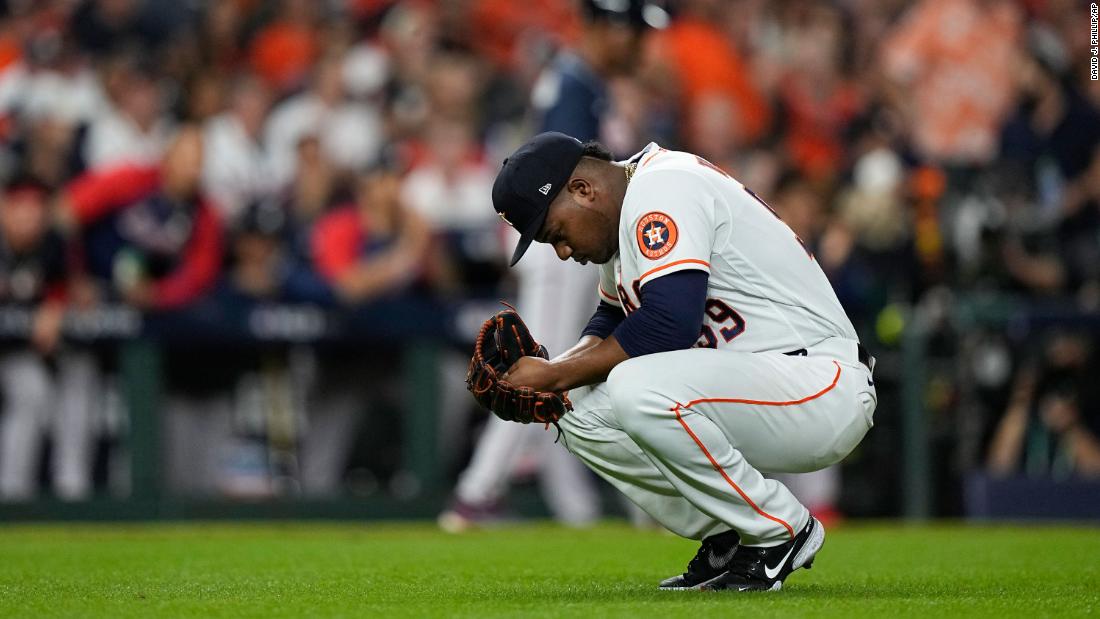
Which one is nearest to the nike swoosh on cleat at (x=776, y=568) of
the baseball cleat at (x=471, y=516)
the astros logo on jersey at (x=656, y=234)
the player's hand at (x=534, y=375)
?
the player's hand at (x=534, y=375)

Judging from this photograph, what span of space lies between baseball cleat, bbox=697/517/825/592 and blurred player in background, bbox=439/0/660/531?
318 cm

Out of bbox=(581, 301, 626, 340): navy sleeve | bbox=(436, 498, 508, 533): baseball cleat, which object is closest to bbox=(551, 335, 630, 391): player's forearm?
bbox=(581, 301, 626, 340): navy sleeve

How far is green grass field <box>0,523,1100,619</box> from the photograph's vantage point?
4.21 meters

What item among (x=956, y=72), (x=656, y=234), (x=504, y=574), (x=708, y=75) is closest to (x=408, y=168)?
(x=708, y=75)

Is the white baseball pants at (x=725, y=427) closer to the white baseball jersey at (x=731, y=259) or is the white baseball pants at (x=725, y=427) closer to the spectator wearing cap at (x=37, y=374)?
the white baseball jersey at (x=731, y=259)

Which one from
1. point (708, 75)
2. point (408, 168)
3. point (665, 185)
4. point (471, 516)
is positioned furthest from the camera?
point (708, 75)

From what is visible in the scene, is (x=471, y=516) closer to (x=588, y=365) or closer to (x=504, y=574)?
(x=504, y=574)

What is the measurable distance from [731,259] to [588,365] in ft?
1.71

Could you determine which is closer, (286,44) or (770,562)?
(770,562)

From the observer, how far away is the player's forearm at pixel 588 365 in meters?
4.60

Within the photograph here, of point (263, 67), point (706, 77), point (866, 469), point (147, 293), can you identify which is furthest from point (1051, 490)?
point (263, 67)

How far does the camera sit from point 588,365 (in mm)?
4641

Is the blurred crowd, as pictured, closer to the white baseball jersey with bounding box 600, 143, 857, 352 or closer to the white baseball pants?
the white baseball jersey with bounding box 600, 143, 857, 352

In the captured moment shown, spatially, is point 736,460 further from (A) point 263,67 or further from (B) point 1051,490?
(A) point 263,67
